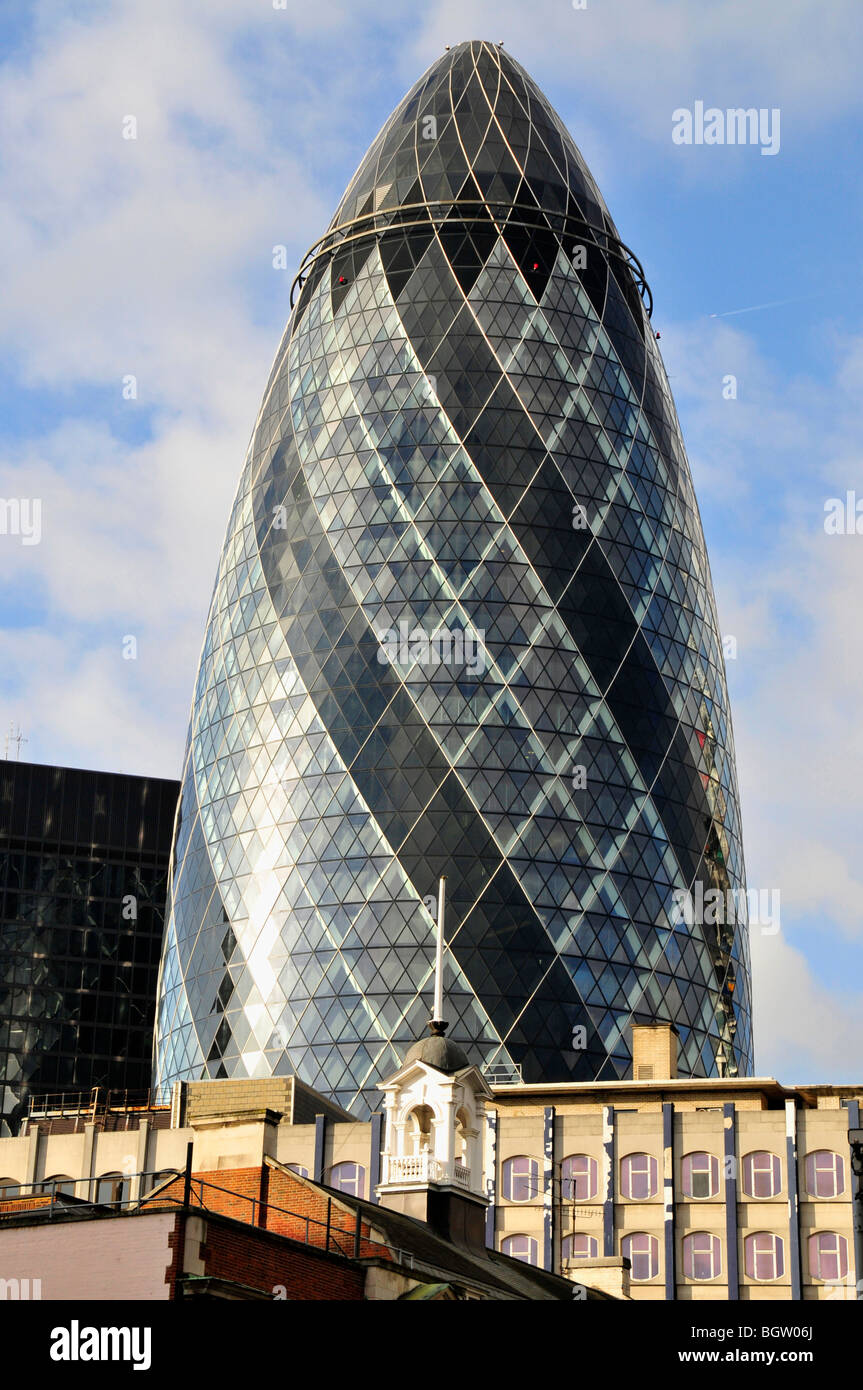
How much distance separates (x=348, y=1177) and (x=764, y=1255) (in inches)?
511

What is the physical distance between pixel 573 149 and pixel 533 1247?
56.5 metres

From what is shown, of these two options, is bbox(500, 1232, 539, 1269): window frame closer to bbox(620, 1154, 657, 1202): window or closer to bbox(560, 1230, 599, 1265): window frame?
bbox(560, 1230, 599, 1265): window frame

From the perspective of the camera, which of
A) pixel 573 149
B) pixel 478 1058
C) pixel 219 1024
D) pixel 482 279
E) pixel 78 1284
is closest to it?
pixel 78 1284

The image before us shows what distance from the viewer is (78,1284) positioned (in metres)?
23.3

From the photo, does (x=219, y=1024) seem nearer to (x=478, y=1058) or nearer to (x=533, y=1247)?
(x=478, y=1058)

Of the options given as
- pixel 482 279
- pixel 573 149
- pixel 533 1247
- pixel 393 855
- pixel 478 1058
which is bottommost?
pixel 533 1247

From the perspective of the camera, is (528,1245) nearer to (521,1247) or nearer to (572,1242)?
(521,1247)

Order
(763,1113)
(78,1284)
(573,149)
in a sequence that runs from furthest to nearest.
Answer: (573,149) → (763,1113) → (78,1284)

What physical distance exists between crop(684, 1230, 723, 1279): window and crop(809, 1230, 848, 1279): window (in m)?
2.69

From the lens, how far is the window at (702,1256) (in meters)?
63.5

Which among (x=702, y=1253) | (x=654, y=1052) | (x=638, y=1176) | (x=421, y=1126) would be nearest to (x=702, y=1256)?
(x=702, y=1253)

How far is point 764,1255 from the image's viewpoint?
6306cm

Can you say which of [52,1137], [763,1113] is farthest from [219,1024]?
[763,1113]

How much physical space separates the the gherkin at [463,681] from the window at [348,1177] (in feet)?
46.6
